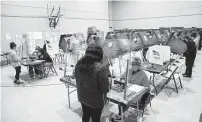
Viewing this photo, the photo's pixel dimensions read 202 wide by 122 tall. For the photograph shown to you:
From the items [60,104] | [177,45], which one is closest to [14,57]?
[60,104]

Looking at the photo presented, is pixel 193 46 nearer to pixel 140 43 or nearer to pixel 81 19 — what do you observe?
pixel 140 43

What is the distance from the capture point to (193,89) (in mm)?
4875

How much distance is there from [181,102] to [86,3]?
11.5 meters

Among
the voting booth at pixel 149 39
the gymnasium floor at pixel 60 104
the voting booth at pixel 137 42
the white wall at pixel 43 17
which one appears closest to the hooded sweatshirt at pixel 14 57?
the gymnasium floor at pixel 60 104

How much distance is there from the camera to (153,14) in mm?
15242

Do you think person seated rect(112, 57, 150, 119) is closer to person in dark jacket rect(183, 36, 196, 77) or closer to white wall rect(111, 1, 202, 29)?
person in dark jacket rect(183, 36, 196, 77)

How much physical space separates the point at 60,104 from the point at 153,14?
45.1ft

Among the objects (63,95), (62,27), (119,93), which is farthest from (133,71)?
(62,27)

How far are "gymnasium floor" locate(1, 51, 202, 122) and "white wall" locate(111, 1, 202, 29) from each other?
31.4 feet

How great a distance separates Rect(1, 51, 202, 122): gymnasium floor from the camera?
11.5ft

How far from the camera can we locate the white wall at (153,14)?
13.3m

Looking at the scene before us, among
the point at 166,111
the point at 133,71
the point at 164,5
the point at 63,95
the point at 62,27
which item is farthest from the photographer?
the point at 164,5

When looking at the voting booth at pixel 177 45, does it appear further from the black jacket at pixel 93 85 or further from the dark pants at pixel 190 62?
the black jacket at pixel 93 85

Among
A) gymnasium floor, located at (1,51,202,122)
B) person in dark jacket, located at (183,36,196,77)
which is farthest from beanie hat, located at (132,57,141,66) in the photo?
person in dark jacket, located at (183,36,196,77)
